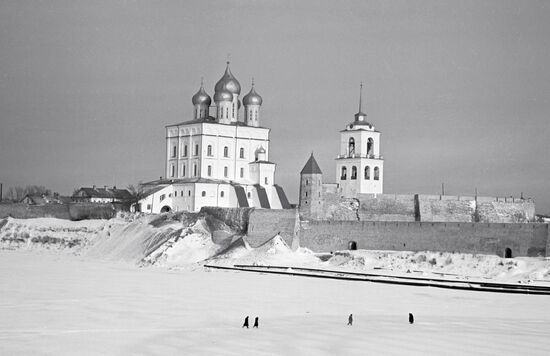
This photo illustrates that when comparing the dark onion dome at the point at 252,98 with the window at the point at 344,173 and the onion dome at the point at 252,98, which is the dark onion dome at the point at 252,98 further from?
the window at the point at 344,173

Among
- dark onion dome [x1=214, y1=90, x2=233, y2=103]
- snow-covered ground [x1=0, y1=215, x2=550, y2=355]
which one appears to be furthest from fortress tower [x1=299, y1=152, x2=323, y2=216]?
dark onion dome [x1=214, y1=90, x2=233, y2=103]

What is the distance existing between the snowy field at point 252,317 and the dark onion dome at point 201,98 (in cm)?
2097

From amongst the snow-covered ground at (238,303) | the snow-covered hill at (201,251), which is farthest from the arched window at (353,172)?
the snow-covered ground at (238,303)

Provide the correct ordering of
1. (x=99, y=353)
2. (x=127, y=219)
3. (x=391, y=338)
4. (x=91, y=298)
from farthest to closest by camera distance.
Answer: (x=127, y=219), (x=91, y=298), (x=391, y=338), (x=99, y=353)

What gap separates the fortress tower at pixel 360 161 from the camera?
43.5m

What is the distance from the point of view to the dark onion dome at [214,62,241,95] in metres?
48.3

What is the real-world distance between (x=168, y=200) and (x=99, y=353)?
1236 inches

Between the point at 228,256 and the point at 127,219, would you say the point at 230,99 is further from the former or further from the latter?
the point at 228,256

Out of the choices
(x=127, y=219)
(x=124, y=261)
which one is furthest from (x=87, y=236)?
(x=124, y=261)

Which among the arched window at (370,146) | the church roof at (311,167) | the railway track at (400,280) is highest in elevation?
the arched window at (370,146)

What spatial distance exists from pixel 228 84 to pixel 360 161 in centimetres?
923

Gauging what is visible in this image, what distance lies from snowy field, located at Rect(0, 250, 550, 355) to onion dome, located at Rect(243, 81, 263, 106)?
21226 mm

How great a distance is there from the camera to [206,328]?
57.4ft

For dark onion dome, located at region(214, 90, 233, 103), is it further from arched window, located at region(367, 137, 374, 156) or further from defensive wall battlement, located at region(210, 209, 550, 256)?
defensive wall battlement, located at region(210, 209, 550, 256)
